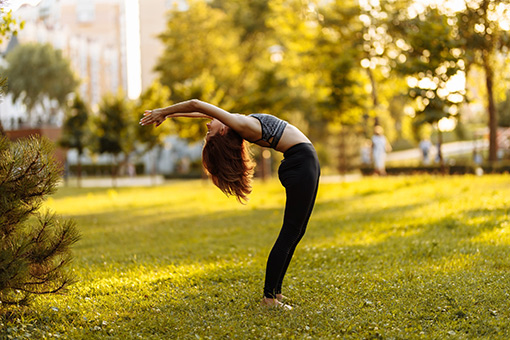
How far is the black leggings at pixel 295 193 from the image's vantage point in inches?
205

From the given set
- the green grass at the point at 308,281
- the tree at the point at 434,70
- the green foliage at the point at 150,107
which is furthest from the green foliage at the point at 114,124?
the green grass at the point at 308,281

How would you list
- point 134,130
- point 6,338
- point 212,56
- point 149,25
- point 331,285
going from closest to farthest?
1. point 6,338
2. point 331,285
3. point 134,130
4. point 212,56
5. point 149,25

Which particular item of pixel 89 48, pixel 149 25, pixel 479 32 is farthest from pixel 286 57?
pixel 89 48

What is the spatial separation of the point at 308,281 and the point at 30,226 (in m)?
3.13

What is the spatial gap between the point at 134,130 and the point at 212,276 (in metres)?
27.9

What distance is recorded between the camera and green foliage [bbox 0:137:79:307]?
488 cm

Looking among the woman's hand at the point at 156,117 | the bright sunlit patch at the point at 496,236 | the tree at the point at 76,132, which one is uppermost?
the tree at the point at 76,132

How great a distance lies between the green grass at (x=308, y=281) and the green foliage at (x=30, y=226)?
345mm

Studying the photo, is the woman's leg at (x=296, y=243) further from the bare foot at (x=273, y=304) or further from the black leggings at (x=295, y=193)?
the bare foot at (x=273, y=304)

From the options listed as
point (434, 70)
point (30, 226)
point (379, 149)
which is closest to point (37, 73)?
point (379, 149)

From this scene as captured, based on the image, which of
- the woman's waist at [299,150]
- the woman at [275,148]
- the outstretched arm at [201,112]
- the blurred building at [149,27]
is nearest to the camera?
the outstretched arm at [201,112]

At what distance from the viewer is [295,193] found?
205 inches

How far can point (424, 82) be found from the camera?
19578mm

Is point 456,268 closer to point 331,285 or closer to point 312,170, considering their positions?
point 331,285
